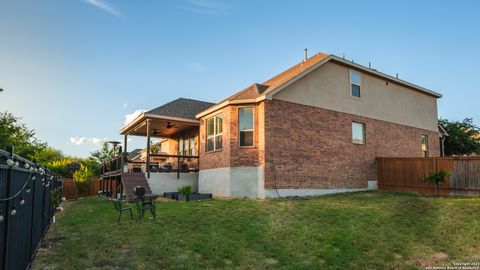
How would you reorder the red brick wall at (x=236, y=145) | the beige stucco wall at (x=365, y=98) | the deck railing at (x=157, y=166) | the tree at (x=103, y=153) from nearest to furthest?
the red brick wall at (x=236, y=145)
the beige stucco wall at (x=365, y=98)
the deck railing at (x=157, y=166)
the tree at (x=103, y=153)

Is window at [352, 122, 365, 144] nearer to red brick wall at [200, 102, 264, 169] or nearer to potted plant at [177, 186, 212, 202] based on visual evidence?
red brick wall at [200, 102, 264, 169]

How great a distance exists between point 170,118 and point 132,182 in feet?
12.5

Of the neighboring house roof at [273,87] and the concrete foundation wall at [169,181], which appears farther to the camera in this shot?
the concrete foundation wall at [169,181]

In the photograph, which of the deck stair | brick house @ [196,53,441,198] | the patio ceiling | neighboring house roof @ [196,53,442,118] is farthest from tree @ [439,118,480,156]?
the deck stair

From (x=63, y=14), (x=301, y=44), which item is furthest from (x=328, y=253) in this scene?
(x=301, y=44)

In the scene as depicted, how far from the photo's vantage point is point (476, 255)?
6.86 meters

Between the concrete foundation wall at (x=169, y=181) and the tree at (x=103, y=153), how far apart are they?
72.8ft

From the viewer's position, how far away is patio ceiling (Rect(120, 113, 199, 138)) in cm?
1798

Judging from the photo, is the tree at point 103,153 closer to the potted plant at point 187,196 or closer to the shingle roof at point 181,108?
the shingle roof at point 181,108

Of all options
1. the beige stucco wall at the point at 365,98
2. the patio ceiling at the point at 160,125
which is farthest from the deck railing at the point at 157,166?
the beige stucco wall at the point at 365,98

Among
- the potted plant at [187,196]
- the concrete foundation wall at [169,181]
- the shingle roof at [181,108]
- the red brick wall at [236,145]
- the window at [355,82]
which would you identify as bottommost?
the potted plant at [187,196]

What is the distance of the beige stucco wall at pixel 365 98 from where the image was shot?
53.0ft

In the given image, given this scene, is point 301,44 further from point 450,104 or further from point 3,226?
point 3,226

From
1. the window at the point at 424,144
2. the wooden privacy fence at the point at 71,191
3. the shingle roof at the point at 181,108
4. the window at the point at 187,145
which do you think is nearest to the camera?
the shingle roof at the point at 181,108
